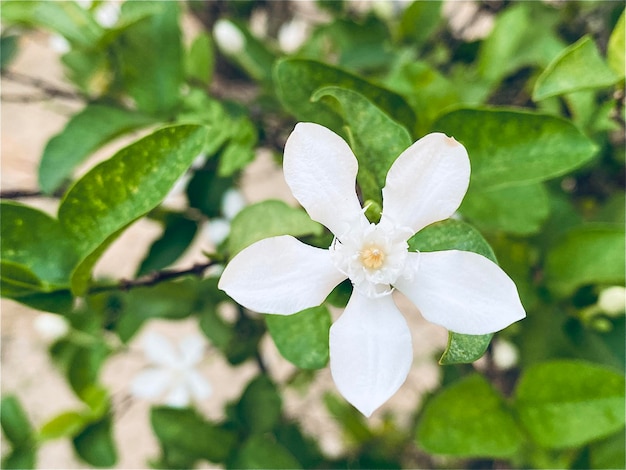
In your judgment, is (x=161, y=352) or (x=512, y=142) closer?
(x=512, y=142)

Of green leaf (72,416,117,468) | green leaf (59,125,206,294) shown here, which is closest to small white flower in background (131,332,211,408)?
green leaf (72,416,117,468)

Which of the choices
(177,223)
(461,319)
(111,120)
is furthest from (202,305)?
(461,319)

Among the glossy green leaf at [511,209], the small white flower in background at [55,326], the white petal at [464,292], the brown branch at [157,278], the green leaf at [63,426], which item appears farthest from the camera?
the small white flower in background at [55,326]

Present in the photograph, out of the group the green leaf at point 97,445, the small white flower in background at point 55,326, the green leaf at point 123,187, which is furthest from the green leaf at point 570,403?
the small white flower in background at point 55,326

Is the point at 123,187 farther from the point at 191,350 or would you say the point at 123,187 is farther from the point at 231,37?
the point at 191,350

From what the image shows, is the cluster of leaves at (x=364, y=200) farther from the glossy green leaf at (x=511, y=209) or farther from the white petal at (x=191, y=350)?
the white petal at (x=191, y=350)

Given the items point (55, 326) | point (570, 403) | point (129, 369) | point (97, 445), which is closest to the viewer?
point (570, 403)

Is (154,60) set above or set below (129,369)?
above

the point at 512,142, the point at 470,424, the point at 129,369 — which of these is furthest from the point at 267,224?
the point at 129,369
